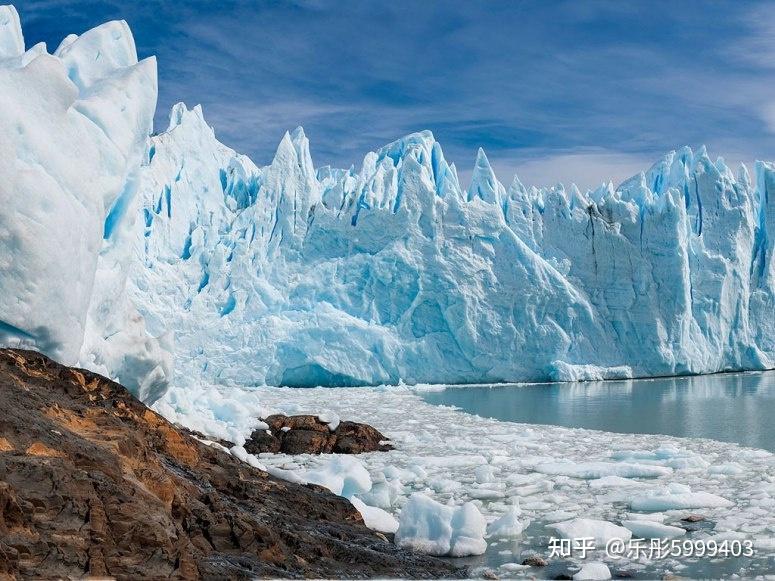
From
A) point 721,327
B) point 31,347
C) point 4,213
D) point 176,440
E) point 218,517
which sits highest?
point 721,327

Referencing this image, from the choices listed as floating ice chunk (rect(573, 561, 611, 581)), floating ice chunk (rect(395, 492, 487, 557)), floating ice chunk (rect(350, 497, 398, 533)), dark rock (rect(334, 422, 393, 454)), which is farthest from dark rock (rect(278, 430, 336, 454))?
floating ice chunk (rect(573, 561, 611, 581))

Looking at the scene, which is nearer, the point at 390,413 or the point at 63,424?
the point at 63,424

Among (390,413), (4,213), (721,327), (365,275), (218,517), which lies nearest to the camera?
(218,517)

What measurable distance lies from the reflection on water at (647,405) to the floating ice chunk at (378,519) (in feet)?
21.7

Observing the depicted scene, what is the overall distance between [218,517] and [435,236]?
21039 millimetres

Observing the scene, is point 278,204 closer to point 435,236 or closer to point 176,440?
point 435,236

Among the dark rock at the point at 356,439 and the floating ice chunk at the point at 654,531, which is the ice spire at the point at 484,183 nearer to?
the dark rock at the point at 356,439

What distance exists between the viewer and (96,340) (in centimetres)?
802

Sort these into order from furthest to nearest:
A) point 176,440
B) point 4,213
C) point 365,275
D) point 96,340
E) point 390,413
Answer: point 365,275 < point 390,413 < point 96,340 < point 4,213 < point 176,440

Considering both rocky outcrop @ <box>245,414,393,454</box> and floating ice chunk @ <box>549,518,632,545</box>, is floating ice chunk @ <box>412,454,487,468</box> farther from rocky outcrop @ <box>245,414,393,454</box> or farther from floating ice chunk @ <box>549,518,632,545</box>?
floating ice chunk @ <box>549,518,632,545</box>

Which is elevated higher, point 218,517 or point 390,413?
point 390,413

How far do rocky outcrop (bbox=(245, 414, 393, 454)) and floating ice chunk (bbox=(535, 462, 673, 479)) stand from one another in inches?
103

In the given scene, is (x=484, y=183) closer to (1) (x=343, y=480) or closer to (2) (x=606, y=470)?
(2) (x=606, y=470)

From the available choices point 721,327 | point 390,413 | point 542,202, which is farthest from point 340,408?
point 721,327
